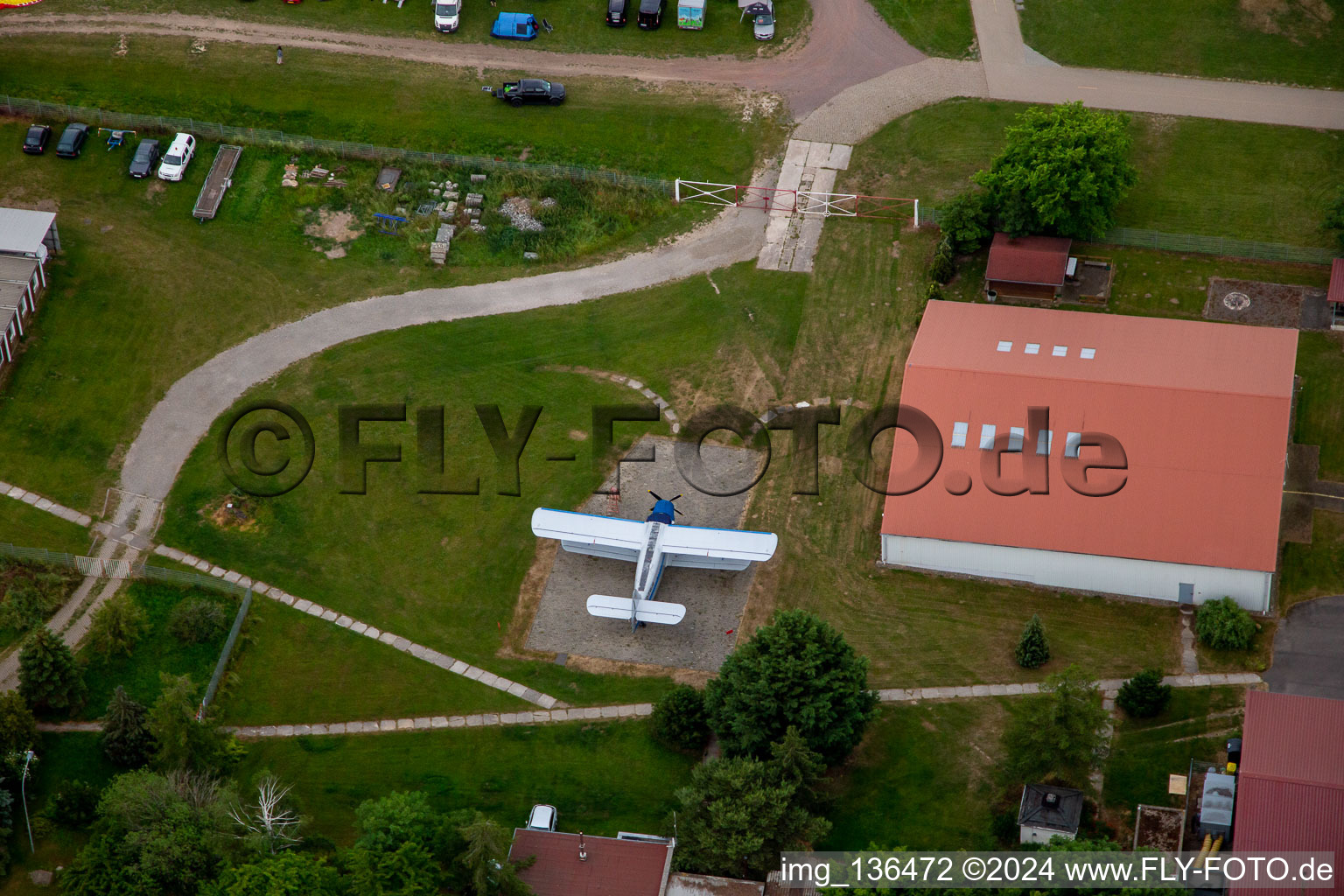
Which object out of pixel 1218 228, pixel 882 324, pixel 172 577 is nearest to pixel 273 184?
pixel 172 577

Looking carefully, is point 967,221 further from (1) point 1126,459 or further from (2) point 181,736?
(2) point 181,736

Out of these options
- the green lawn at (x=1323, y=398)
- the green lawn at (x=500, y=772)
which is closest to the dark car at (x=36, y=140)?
the green lawn at (x=500, y=772)

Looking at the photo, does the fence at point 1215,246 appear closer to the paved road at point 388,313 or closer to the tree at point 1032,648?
the paved road at point 388,313

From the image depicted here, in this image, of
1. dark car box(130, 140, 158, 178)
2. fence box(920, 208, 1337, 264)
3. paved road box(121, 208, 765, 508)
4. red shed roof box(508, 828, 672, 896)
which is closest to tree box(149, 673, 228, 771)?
red shed roof box(508, 828, 672, 896)

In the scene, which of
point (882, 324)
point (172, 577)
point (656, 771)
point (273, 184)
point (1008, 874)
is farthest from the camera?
point (273, 184)

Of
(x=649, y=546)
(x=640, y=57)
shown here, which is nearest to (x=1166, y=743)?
(x=649, y=546)

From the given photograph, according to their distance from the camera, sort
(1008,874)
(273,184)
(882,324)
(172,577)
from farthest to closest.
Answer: (273,184) < (882,324) < (172,577) < (1008,874)

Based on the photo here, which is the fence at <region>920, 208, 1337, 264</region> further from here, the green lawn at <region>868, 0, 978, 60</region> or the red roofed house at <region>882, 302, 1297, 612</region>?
the green lawn at <region>868, 0, 978, 60</region>

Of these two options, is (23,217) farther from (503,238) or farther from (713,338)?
(713,338)

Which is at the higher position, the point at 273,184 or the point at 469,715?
the point at 273,184
